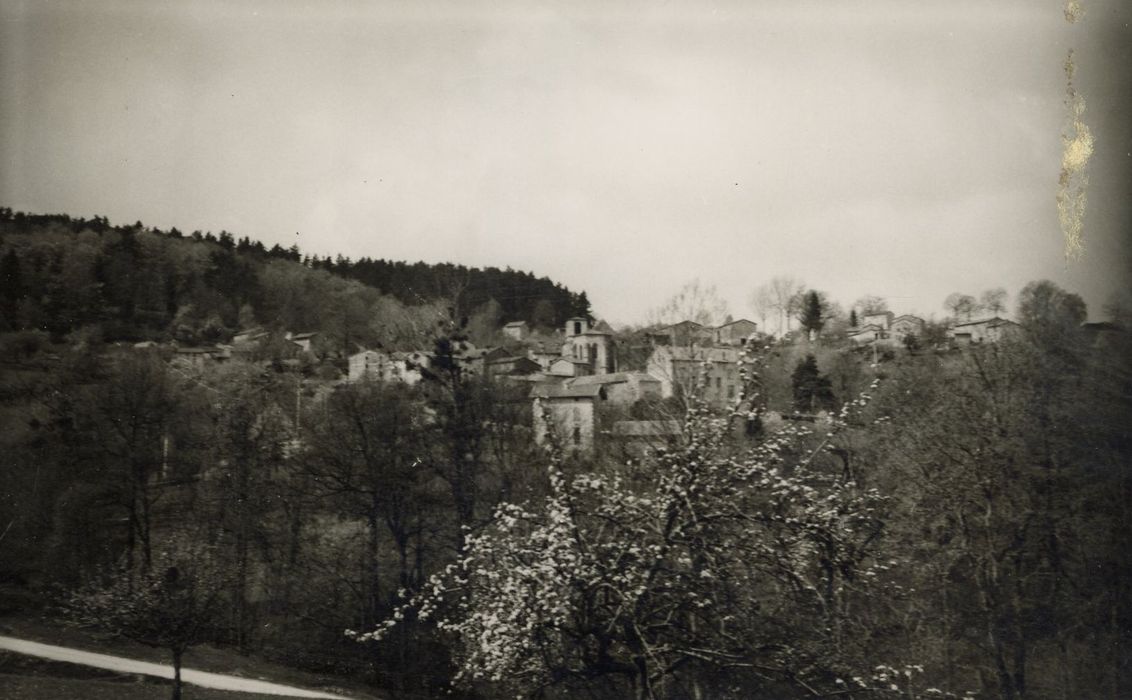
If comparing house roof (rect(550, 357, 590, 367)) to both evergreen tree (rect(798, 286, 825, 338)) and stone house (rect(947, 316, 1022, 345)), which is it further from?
stone house (rect(947, 316, 1022, 345))

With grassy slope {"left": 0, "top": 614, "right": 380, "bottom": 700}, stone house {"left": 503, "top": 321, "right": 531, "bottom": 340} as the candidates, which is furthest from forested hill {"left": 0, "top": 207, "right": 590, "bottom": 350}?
grassy slope {"left": 0, "top": 614, "right": 380, "bottom": 700}

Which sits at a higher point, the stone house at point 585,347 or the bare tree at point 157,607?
the stone house at point 585,347

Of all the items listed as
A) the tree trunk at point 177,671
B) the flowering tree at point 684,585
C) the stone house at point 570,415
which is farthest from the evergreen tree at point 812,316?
the flowering tree at point 684,585

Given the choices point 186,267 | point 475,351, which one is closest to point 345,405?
point 475,351

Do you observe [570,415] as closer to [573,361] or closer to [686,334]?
[686,334]

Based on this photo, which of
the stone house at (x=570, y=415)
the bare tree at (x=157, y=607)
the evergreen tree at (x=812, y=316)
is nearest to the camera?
the stone house at (x=570, y=415)

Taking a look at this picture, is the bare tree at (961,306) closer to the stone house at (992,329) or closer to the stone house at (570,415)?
the stone house at (992,329)

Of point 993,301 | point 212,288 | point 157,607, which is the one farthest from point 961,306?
point 212,288

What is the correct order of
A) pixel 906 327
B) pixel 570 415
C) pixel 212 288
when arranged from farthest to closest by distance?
pixel 212 288
pixel 906 327
pixel 570 415
